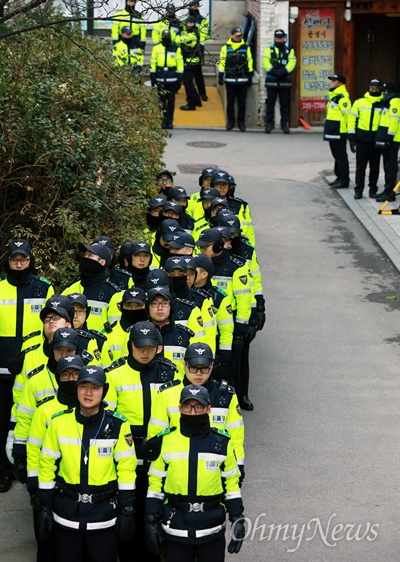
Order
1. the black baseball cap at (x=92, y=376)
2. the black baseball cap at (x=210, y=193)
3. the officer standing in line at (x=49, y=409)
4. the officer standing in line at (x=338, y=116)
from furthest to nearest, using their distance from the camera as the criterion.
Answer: the officer standing in line at (x=338, y=116) → the black baseball cap at (x=210, y=193) → the officer standing in line at (x=49, y=409) → the black baseball cap at (x=92, y=376)

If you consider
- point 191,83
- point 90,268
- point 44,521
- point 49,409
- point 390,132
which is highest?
point 191,83

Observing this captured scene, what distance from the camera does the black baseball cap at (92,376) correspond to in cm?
798

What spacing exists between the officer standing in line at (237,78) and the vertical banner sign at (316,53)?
1.36 metres

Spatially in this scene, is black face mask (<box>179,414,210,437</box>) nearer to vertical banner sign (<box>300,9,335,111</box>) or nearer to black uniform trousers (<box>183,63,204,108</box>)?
A: vertical banner sign (<box>300,9,335,111</box>)

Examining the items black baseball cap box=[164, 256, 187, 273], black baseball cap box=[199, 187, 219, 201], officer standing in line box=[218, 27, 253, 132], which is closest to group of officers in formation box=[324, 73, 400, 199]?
officer standing in line box=[218, 27, 253, 132]

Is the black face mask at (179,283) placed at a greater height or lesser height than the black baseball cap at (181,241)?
lesser

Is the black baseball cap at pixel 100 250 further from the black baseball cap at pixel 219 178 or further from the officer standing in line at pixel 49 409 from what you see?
the black baseball cap at pixel 219 178

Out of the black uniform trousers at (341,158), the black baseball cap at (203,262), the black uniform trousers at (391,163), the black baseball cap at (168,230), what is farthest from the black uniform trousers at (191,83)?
the black baseball cap at (203,262)

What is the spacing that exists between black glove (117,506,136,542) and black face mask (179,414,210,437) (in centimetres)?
67

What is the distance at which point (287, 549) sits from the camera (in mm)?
9336

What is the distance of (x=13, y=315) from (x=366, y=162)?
12.4m

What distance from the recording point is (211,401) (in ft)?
28.0

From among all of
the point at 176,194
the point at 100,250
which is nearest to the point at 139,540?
the point at 100,250

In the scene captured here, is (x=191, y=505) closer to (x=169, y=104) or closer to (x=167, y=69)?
(x=169, y=104)
